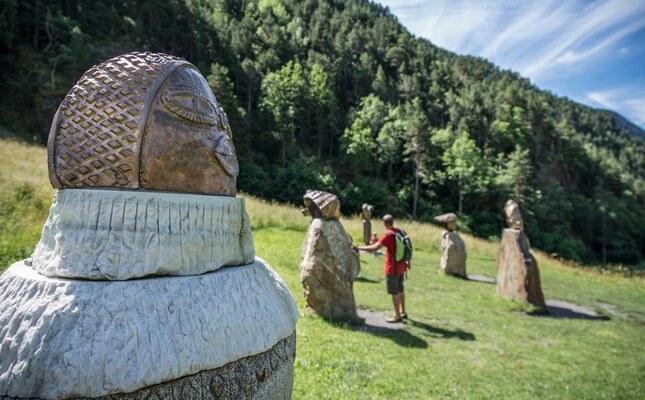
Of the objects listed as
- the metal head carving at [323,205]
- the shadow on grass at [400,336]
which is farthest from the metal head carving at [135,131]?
the shadow on grass at [400,336]

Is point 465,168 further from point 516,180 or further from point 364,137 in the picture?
point 364,137

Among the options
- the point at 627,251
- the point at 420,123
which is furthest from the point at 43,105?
the point at 627,251

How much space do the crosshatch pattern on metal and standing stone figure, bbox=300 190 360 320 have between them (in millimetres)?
4955

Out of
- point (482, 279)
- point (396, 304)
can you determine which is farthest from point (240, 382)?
point (482, 279)

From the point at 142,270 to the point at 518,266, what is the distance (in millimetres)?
A: 9192

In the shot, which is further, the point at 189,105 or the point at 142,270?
the point at 189,105

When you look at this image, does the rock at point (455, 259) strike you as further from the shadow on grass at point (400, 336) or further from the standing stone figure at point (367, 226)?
the shadow on grass at point (400, 336)

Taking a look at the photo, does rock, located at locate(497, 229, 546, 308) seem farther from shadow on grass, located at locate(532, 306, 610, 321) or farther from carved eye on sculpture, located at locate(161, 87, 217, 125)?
carved eye on sculpture, located at locate(161, 87, 217, 125)

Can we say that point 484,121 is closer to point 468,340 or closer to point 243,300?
point 468,340

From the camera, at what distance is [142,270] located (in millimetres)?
1619

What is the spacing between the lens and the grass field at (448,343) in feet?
15.3

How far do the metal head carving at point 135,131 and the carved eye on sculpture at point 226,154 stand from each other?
0.04 m

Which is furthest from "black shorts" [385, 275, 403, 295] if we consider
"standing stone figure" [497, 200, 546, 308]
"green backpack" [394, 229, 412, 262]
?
"standing stone figure" [497, 200, 546, 308]

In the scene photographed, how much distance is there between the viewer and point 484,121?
54.4m
